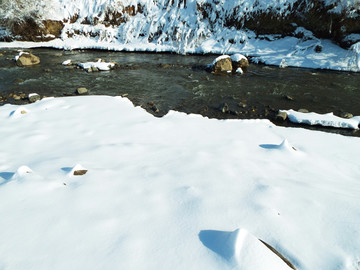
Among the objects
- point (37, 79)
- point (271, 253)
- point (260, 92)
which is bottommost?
point (37, 79)

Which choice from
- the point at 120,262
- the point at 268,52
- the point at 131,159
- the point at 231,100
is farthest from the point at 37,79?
the point at 268,52

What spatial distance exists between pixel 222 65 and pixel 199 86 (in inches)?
113

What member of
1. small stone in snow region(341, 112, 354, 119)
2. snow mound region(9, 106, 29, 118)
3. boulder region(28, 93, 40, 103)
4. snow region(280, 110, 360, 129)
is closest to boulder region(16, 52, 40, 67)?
boulder region(28, 93, 40, 103)

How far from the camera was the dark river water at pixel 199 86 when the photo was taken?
7.69 metres

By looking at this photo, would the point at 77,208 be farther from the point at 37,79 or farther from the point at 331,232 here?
the point at 37,79

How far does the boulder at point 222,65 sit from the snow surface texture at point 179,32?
358 centimetres

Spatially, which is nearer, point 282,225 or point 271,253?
point 271,253

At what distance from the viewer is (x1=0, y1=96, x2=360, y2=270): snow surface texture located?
1625mm

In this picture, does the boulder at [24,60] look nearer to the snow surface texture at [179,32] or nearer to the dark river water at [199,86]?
the dark river water at [199,86]

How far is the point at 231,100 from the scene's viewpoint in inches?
328

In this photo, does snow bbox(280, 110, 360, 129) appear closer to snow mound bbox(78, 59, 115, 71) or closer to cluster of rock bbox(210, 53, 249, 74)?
cluster of rock bbox(210, 53, 249, 74)

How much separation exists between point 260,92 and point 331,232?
7.92m

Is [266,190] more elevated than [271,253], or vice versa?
[271,253]

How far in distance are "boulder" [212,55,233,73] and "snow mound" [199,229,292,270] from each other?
11.0 meters
